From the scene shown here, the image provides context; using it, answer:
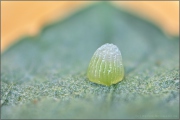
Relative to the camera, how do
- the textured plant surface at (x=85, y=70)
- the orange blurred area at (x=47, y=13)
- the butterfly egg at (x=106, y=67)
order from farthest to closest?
the orange blurred area at (x=47, y=13) < the butterfly egg at (x=106, y=67) < the textured plant surface at (x=85, y=70)

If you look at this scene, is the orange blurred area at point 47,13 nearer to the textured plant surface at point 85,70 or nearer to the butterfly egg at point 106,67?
the textured plant surface at point 85,70

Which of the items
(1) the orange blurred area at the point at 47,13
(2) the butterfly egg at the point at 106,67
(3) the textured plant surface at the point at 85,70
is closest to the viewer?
(3) the textured plant surface at the point at 85,70

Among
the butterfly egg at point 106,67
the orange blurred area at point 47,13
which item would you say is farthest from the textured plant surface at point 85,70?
the orange blurred area at point 47,13

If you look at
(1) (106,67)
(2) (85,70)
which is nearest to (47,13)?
(2) (85,70)

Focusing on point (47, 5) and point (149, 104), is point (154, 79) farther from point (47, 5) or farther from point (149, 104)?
point (47, 5)

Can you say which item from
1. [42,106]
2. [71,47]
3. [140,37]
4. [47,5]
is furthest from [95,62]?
[47,5]

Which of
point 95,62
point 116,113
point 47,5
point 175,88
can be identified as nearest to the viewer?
point 116,113
